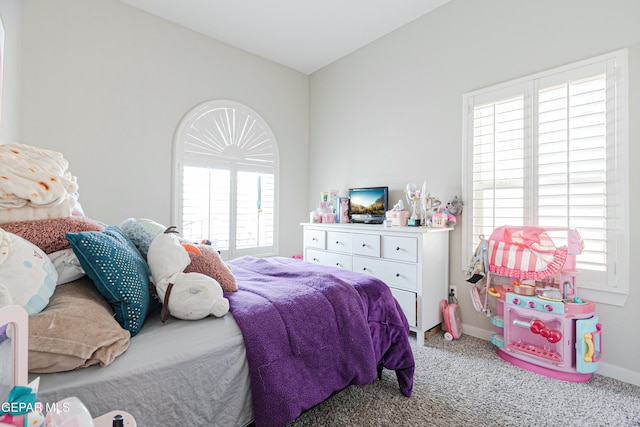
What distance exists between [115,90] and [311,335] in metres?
2.84

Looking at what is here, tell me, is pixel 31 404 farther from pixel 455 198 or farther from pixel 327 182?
pixel 327 182

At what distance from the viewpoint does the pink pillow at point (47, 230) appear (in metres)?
1.04

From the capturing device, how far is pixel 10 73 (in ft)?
6.29

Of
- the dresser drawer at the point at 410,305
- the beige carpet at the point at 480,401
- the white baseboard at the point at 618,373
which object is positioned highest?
the dresser drawer at the point at 410,305

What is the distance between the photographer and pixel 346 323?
1.48 metres

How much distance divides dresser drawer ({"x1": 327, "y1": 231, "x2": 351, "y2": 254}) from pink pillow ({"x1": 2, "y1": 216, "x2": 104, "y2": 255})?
7.05ft

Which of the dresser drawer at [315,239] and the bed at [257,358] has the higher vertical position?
the dresser drawer at [315,239]

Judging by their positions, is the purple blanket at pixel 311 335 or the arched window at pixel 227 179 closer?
the purple blanket at pixel 311 335

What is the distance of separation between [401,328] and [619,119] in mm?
1923

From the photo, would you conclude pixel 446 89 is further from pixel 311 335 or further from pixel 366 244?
pixel 311 335

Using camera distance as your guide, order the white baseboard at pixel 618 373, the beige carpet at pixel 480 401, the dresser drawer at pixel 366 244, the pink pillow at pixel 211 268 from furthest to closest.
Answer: the dresser drawer at pixel 366 244
the white baseboard at pixel 618 373
the beige carpet at pixel 480 401
the pink pillow at pixel 211 268

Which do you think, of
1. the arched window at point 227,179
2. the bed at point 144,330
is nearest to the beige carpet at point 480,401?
the bed at point 144,330

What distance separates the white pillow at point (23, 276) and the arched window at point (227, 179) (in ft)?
7.32

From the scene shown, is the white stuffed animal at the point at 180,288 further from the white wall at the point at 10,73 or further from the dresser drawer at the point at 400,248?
the dresser drawer at the point at 400,248
